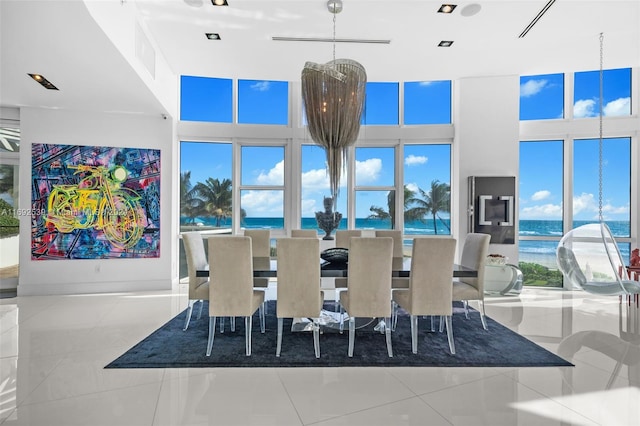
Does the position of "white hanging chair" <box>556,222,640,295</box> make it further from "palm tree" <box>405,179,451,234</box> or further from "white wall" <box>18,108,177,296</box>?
"white wall" <box>18,108,177,296</box>

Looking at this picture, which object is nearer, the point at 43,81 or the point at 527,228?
the point at 43,81

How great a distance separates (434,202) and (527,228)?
1609 mm

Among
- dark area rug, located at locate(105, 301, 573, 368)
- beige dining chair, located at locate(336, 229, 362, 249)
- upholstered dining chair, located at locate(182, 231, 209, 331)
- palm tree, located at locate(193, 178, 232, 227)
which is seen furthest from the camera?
palm tree, located at locate(193, 178, 232, 227)

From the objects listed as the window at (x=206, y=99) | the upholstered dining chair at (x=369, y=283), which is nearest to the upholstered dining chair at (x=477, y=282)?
the upholstered dining chair at (x=369, y=283)

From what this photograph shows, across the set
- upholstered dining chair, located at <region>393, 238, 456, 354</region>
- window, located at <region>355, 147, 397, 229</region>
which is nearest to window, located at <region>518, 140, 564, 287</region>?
window, located at <region>355, 147, 397, 229</region>

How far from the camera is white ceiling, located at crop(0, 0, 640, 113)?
11.1ft

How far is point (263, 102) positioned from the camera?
6.51 meters

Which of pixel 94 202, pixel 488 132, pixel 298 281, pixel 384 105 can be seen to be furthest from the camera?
pixel 384 105

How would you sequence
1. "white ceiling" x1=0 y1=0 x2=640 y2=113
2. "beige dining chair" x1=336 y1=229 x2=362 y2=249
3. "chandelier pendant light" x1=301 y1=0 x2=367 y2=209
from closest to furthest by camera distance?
"white ceiling" x1=0 y1=0 x2=640 y2=113
"chandelier pendant light" x1=301 y1=0 x2=367 y2=209
"beige dining chair" x1=336 y1=229 x2=362 y2=249

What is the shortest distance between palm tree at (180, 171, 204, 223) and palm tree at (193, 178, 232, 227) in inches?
3.1

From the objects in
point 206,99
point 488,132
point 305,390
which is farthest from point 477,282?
point 206,99

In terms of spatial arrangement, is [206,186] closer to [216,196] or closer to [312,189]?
[216,196]

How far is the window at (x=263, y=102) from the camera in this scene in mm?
6453

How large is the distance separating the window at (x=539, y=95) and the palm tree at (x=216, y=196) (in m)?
5.42
